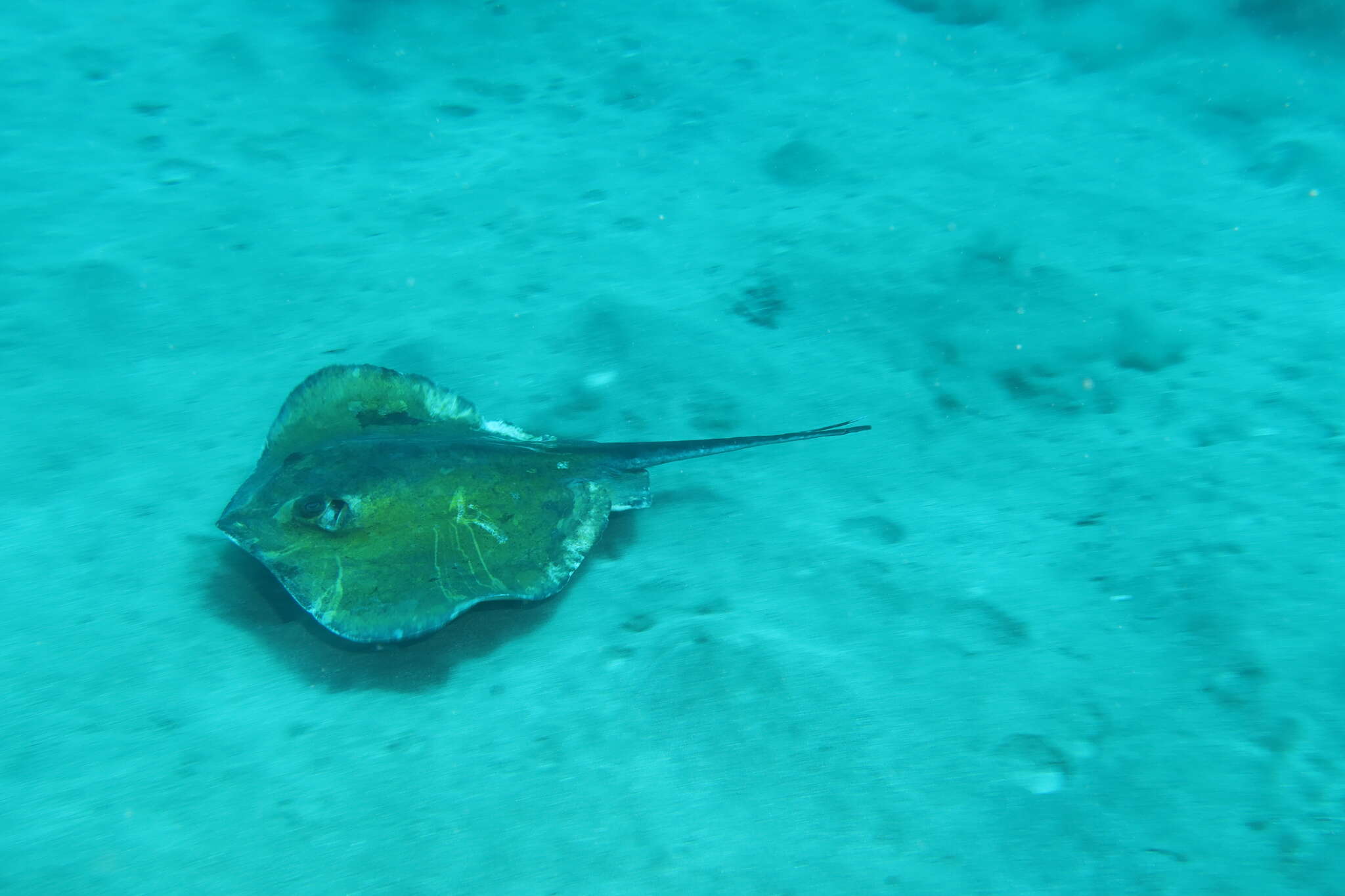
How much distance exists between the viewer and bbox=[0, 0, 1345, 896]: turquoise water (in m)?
2.17

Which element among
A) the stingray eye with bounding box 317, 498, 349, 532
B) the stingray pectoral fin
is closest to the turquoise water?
the stingray pectoral fin

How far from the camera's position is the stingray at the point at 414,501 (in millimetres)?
2406

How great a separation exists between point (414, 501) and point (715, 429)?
151 centimetres

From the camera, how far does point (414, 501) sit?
2.64 m

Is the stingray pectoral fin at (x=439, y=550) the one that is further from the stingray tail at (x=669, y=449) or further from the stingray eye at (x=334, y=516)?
the stingray tail at (x=669, y=449)

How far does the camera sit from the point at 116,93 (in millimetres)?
5629

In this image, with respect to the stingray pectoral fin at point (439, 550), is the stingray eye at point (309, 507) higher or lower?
higher

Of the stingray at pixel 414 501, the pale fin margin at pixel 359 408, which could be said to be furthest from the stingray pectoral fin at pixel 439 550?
the pale fin margin at pixel 359 408

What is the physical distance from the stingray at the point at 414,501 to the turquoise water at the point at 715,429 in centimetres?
25

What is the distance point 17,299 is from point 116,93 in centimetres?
266

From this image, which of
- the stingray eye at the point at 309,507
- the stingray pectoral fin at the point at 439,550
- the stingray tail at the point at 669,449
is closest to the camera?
the stingray pectoral fin at the point at 439,550

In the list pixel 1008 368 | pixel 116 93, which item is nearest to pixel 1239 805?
pixel 1008 368

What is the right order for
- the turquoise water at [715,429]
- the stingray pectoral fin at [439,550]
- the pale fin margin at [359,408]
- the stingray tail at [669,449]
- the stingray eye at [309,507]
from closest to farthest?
1. the turquoise water at [715,429]
2. the stingray pectoral fin at [439,550]
3. the stingray eye at [309,507]
4. the pale fin margin at [359,408]
5. the stingray tail at [669,449]

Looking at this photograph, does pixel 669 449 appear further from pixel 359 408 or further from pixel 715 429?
pixel 359 408
